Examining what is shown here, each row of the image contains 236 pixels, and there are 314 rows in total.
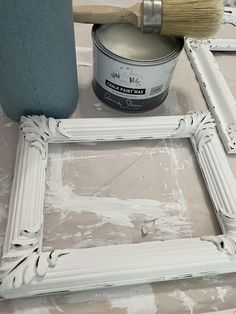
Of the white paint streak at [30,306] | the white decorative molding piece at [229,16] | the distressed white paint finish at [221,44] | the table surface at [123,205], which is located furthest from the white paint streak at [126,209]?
the white decorative molding piece at [229,16]

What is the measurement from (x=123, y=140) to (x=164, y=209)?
0.14m

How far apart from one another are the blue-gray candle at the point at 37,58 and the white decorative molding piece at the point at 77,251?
0.12 ft

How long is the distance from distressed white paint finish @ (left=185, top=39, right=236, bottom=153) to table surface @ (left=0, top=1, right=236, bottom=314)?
45 millimetres

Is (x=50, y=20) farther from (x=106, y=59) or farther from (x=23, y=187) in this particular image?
(x=23, y=187)

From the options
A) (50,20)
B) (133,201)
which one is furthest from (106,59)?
(133,201)

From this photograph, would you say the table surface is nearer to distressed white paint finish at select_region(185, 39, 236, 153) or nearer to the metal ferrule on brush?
distressed white paint finish at select_region(185, 39, 236, 153)

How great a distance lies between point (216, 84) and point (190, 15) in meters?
0.20

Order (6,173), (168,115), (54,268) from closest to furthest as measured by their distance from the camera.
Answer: (54,268) < (6,173) < (168,115)

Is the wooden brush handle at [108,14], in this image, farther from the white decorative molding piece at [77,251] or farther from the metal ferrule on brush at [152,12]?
the white decorative molding piece at [77,251]

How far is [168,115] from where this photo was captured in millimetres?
600

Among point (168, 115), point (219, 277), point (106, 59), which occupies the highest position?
point (106, 59)

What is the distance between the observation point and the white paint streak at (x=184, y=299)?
0.40 m

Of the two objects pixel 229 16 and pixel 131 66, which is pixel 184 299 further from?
pixel 229 16

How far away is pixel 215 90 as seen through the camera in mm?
633
